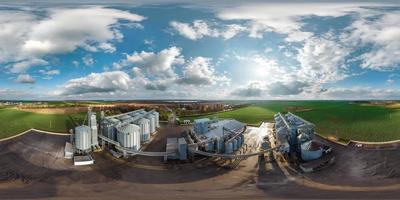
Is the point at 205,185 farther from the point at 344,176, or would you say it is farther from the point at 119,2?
the point at 119,2

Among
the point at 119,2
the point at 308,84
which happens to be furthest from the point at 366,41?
the point at 119,2

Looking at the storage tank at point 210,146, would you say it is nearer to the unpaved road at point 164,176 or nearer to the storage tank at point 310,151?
the unpaved road at point 164,176

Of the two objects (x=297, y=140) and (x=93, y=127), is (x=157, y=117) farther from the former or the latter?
(x=297, y=140)

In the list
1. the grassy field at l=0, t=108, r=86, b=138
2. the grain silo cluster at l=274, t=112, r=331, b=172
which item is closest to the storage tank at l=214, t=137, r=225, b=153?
the grain silo cluster at l=274, t=112, r=331, b=172

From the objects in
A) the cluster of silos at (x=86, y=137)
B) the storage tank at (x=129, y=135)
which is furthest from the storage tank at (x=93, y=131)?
the storage tank at (x=129, y=135)

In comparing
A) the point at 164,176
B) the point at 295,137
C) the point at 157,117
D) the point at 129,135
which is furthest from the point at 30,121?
the point at 295,137

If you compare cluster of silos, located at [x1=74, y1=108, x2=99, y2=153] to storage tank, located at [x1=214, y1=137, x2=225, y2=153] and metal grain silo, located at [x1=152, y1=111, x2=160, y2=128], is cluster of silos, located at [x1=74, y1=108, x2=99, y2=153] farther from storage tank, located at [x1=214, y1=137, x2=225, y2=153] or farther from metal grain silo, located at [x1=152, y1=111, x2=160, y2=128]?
storage tank, located at [x1=214, y1=137, x2=225, y2=153]

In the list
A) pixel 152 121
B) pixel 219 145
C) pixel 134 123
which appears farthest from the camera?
pixel 152 121
